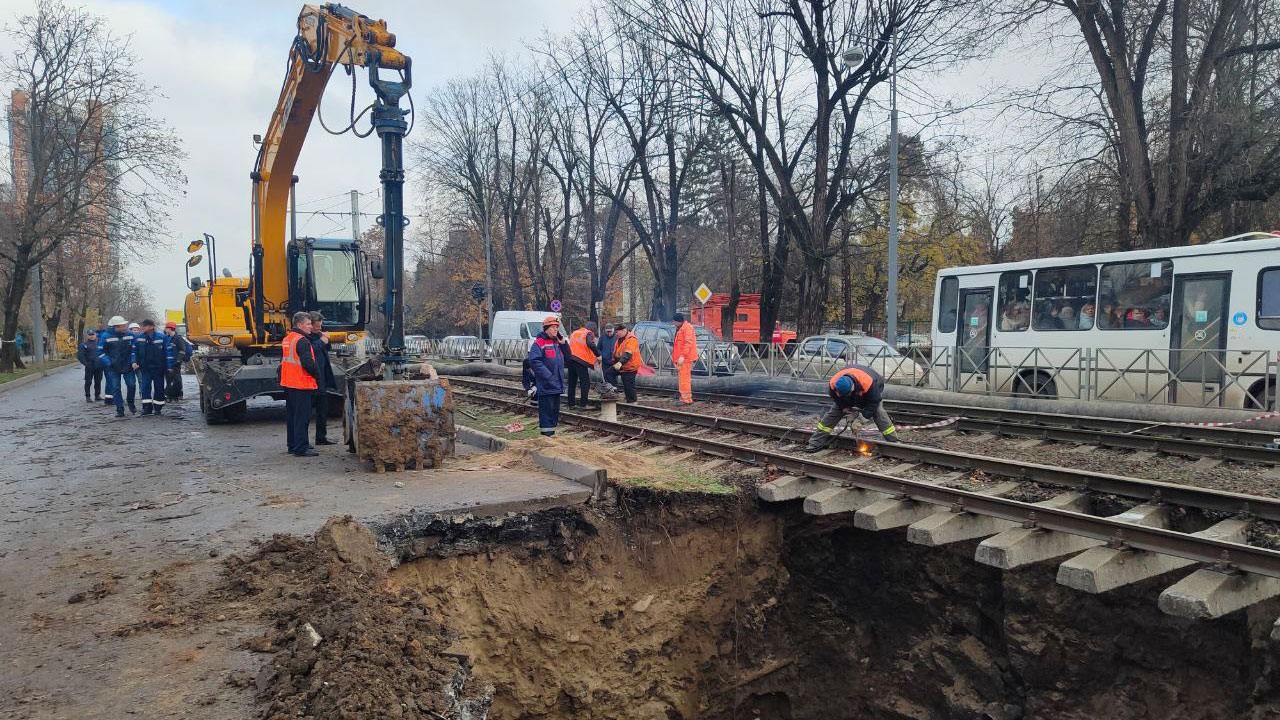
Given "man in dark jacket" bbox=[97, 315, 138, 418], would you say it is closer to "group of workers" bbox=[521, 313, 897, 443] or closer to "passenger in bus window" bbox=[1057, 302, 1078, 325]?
"group of workers" bbox=[521, 313, 897, 443]

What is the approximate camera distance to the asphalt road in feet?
10.5

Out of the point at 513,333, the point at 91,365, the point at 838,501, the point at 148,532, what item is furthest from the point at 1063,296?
Result: the point at 91,365

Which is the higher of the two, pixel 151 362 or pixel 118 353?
pixel 118 353

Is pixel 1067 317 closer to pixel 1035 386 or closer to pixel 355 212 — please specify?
pixel 1035 386

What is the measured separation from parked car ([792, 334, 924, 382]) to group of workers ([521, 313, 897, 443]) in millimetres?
4335

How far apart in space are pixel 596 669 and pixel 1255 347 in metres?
10.5

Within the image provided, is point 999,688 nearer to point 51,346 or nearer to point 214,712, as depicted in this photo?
point 214,712

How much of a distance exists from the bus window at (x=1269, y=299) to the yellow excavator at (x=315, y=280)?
11126mm

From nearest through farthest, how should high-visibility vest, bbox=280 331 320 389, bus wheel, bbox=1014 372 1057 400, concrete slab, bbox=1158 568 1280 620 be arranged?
concrete slab, bbox=1158 568 1280 620
high-visibility vest, bbox=280 331 320 389
bus wheel, bbox=1014 372 1057 400

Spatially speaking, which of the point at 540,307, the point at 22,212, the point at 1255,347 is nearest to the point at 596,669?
the point at 1255,347

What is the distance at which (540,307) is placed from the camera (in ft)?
126

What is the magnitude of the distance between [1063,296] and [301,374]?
1214cm

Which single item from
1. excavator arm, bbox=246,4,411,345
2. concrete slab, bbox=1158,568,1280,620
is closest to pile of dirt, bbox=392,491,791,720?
concrete slab, bbox=1158,568,1280,620

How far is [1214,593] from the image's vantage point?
170 inches
